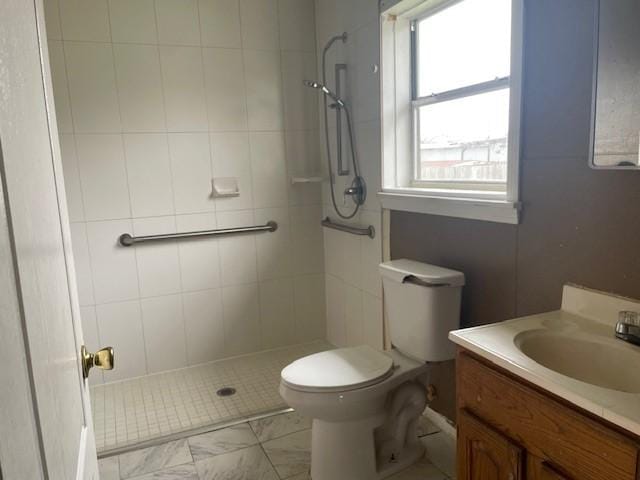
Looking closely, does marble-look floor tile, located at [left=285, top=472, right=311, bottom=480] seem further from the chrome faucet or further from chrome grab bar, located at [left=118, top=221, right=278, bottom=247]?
chrome grab bar, located at [left=118, top=221, right=278, bottom=247]

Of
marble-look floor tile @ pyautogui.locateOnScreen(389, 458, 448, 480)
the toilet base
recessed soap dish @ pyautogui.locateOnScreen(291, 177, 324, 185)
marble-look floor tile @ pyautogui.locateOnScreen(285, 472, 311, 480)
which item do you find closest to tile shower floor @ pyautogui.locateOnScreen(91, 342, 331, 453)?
marble-look floor tile @ pyautogui.locateOnScreen(285, 472, 311, 480)

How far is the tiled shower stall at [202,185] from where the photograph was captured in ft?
8.45

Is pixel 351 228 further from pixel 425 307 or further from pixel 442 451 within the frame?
pixel 442 451

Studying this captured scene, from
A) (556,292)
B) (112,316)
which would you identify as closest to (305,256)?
(112,316)

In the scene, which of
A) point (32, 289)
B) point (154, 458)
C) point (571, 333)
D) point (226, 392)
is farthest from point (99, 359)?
point (226, 392)

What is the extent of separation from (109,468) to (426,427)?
4.66ft

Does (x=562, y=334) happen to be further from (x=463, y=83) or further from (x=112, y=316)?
(x=112, y=316)

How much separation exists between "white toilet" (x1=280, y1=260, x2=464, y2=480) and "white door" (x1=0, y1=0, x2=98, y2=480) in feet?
3.37

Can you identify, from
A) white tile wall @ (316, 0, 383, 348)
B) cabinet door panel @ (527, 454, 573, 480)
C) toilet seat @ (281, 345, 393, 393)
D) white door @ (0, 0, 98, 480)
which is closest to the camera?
white door @ (0, 0, 98, 480)

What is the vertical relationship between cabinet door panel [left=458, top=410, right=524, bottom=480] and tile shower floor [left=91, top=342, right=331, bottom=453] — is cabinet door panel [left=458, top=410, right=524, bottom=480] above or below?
above

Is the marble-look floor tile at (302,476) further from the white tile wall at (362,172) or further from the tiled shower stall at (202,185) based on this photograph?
the white tile wall at (362,172)

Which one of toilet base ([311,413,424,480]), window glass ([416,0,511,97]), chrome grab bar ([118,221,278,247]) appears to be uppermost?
window glass ([416,0,511,97])

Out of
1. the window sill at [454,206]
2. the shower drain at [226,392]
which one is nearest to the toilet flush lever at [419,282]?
the window sill at [454,206]

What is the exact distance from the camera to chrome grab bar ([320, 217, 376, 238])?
8.50 feet
